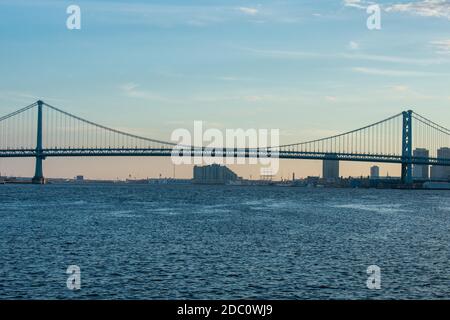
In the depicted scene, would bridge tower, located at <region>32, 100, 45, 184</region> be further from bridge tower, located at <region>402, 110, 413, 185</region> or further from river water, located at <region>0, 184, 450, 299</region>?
river water, located at <region>0, 184, 450, 299</region>

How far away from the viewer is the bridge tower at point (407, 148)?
114 m

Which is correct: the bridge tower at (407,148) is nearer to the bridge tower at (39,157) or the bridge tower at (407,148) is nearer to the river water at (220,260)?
the bridge tower at (39,157)

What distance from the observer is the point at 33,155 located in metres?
106

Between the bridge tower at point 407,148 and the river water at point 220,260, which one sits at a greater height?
the bridge tower at point 407,148

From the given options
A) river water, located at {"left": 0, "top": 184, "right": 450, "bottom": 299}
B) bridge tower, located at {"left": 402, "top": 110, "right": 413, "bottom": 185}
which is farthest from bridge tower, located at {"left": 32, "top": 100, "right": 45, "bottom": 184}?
river water, located at {"left": 0, "top": 184, "right": 450, "bottom": 299}

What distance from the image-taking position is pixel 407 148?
389 feet

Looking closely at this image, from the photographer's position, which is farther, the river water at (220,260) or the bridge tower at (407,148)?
the bridge tower at (407,148)

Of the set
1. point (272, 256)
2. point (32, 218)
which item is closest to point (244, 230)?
point (272, 256)

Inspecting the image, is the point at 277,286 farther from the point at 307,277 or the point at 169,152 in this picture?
the point at 169,152

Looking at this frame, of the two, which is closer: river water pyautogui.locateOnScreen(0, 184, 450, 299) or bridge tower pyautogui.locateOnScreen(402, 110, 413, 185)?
river water pyautogui.locateOnScreen(0, 184, 450, 299)

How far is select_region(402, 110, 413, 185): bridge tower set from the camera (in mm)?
114088

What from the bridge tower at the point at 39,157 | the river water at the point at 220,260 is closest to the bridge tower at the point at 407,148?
the bridge tower at the point at 39,157

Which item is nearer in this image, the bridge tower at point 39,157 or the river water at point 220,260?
the river water at point 220,260

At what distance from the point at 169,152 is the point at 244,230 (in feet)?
213
